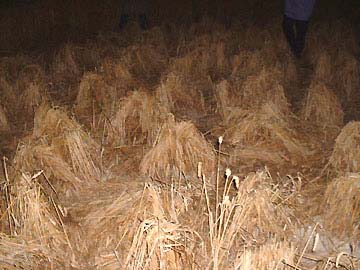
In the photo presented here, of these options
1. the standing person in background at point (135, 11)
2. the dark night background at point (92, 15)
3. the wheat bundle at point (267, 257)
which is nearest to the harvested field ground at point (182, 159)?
the wheat bundle at point (267, 257)

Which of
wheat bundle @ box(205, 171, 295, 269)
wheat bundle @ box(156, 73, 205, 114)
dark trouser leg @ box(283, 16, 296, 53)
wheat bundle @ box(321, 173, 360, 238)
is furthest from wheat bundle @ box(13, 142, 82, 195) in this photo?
dark trouser leg @ box(283, 16, 296, 53)

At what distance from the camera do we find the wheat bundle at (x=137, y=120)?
9.74ft

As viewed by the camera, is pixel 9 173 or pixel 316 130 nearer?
pixel 9 173

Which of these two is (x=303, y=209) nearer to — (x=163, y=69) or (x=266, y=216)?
(x=266, y=216)

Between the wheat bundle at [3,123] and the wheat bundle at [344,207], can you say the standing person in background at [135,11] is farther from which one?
the wheat bundle at [344,207]

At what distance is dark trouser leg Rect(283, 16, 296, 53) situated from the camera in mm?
4449

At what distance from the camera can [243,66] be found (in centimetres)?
410

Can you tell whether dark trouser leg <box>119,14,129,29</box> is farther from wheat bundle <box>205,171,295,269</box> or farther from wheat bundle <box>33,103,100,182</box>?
wheat bundle <box>205,171,295,269</box>

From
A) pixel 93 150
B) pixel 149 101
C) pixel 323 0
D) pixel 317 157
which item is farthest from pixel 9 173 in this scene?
pixel 323 0

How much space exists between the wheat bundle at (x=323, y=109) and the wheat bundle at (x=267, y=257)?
150 centimetres

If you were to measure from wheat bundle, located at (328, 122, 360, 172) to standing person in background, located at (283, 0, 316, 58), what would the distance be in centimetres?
197

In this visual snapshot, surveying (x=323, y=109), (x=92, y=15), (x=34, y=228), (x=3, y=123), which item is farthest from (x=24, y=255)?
(x=92, y=15)

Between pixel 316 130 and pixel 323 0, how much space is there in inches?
159

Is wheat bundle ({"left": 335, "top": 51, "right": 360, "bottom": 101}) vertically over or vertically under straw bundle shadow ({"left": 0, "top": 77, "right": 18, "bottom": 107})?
over
